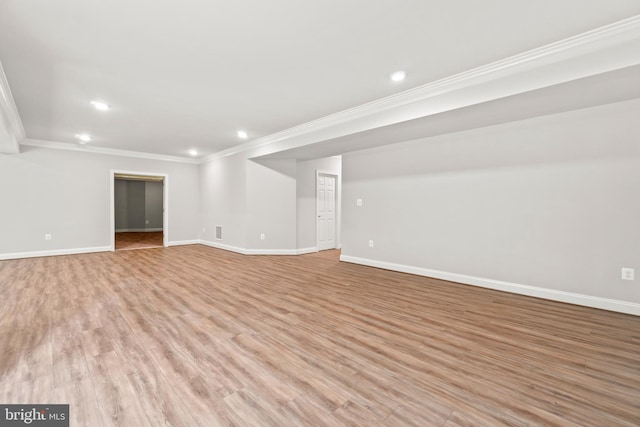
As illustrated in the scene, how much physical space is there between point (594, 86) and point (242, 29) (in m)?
3.29

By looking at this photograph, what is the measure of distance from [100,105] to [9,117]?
4.50 ft

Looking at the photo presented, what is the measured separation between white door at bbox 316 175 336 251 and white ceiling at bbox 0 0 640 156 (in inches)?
126

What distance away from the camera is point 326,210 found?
7.30m

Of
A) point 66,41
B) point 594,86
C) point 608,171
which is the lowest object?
point 608,171

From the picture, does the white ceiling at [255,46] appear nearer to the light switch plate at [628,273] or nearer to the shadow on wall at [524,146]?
the shadow on wall at [524,146]

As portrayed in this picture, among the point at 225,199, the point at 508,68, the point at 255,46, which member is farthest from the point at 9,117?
the point at 508,68

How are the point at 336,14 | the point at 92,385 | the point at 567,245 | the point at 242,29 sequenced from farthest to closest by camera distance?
the point at 567,245, the point at 242,29, the point at 336,14, the point at 92,385

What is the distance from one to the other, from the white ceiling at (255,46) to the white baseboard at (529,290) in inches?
111

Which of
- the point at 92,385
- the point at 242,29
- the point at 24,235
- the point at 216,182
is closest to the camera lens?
the point at 92,385

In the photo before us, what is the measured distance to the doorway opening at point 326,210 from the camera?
709 centimetres

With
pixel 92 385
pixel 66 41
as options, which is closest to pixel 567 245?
pixel 92 385

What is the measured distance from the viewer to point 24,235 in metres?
5.87

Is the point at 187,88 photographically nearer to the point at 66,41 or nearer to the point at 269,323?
the point at 66,41

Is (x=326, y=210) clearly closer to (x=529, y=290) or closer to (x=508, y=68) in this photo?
(x=529, y=290)
